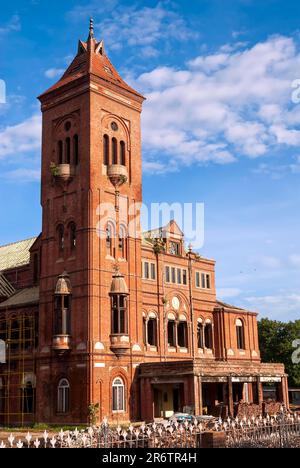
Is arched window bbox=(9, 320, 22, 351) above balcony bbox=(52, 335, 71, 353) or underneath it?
above

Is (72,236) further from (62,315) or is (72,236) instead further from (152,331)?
(152,331)

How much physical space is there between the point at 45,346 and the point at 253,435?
2664cm

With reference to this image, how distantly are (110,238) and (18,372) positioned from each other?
13738mm

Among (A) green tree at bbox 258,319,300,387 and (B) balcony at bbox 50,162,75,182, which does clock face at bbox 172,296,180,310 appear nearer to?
(B) balcony at bbox 50,162,75,182

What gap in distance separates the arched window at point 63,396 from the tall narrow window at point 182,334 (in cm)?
1347

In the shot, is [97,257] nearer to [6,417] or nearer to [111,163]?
[111,163]

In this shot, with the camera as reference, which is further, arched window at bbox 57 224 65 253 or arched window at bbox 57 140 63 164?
arched window at bbox 57 140 63 164

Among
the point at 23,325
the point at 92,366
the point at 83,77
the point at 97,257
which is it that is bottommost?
the point at 92,366

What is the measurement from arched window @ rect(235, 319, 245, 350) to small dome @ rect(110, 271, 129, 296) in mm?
18181

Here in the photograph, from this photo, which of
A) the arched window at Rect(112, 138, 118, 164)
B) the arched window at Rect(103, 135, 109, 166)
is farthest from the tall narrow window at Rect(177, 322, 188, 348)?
the arched window at Rect(103, 135, 109, 166)

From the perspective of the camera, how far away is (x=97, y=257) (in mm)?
47625

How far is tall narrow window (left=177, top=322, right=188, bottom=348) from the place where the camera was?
57144 mm

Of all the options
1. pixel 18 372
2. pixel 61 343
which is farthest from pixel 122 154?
pixel 18 372
